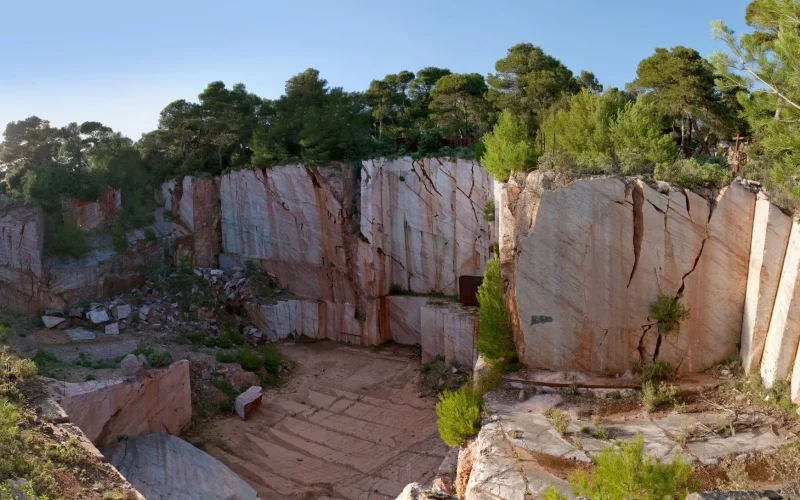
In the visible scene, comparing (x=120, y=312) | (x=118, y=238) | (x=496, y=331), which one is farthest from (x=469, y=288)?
(x=118, y=238)

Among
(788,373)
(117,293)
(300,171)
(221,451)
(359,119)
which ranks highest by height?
(359,119)

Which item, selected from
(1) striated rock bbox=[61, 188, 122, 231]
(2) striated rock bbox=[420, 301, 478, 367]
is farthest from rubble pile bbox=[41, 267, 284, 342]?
→ (2) striated rock bbox=[420, 301, 478, 367]

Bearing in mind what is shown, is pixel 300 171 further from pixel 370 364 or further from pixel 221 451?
pixel 221 451

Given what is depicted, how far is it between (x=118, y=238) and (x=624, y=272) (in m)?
18.0

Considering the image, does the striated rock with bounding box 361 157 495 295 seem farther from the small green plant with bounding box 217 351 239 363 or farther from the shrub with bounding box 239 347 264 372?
the small green plant with bounding box 217 351 239 363

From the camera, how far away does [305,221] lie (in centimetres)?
2167

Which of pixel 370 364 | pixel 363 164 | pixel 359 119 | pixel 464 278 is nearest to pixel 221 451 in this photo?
pixel 370 364

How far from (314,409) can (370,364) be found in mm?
3280

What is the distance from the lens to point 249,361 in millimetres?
17828

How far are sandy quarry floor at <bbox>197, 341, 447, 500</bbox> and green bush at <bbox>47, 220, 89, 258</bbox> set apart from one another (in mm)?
8813

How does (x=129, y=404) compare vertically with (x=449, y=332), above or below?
below

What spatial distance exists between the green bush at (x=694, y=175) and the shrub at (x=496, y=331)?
374cm

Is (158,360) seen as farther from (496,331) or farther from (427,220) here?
(427,220)

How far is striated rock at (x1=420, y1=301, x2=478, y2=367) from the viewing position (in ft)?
57.0
